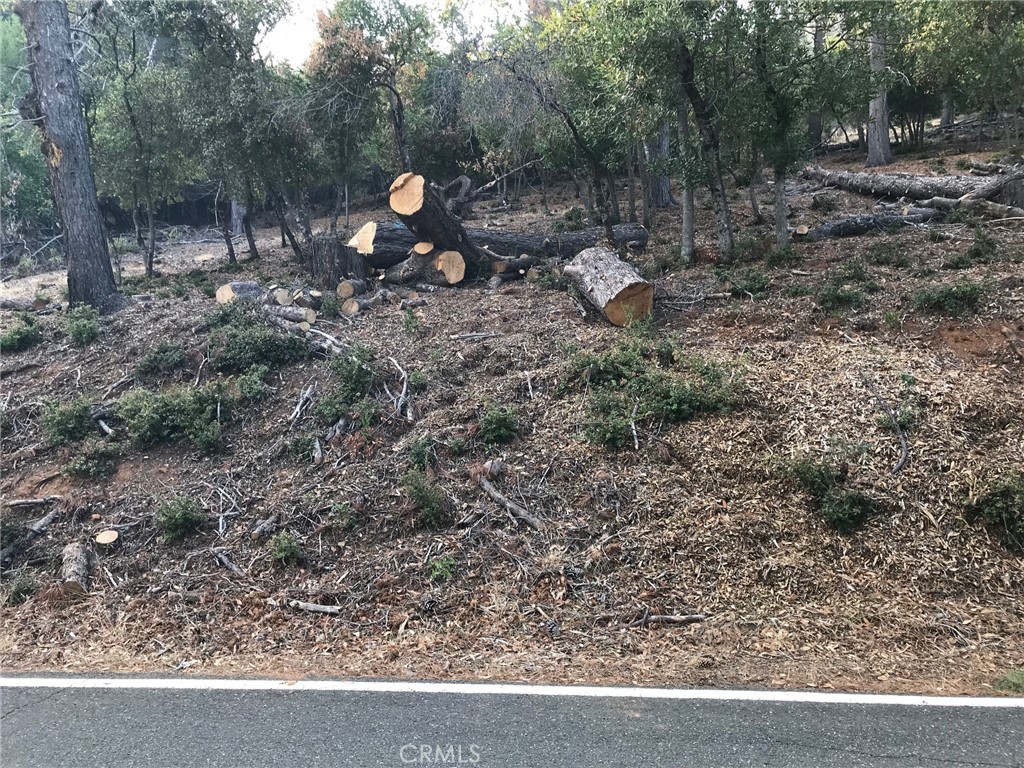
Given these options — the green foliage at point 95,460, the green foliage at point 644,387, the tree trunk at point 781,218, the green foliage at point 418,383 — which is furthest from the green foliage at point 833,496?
the green foliage at point 95,460

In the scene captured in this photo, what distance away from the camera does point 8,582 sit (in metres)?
6.45

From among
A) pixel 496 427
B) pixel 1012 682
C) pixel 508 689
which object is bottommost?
pixel 1012 682

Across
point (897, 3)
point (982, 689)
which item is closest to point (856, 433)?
point (982, 689)

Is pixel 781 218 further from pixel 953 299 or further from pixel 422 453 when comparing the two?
pixel 422 453

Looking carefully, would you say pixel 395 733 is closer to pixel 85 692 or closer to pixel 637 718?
pixel 637 718

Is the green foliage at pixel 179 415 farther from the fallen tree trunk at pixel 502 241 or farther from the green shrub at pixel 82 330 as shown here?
the fallen tree trunk at pixel 502 241

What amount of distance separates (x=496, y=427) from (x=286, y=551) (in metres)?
2.47

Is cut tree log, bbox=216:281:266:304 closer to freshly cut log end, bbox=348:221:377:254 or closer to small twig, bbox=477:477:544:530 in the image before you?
freshly cut log end, bbox=348:221:377:254

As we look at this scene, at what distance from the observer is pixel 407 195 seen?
12.2 metres

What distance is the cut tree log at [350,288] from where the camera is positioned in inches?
483

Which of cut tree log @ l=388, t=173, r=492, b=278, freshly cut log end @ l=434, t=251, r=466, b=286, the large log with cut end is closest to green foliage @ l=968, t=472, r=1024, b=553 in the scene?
the large log with cut end

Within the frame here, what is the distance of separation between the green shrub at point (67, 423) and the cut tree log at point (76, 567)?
2.05 m

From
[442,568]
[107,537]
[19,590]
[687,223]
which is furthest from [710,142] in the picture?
[19,590]
